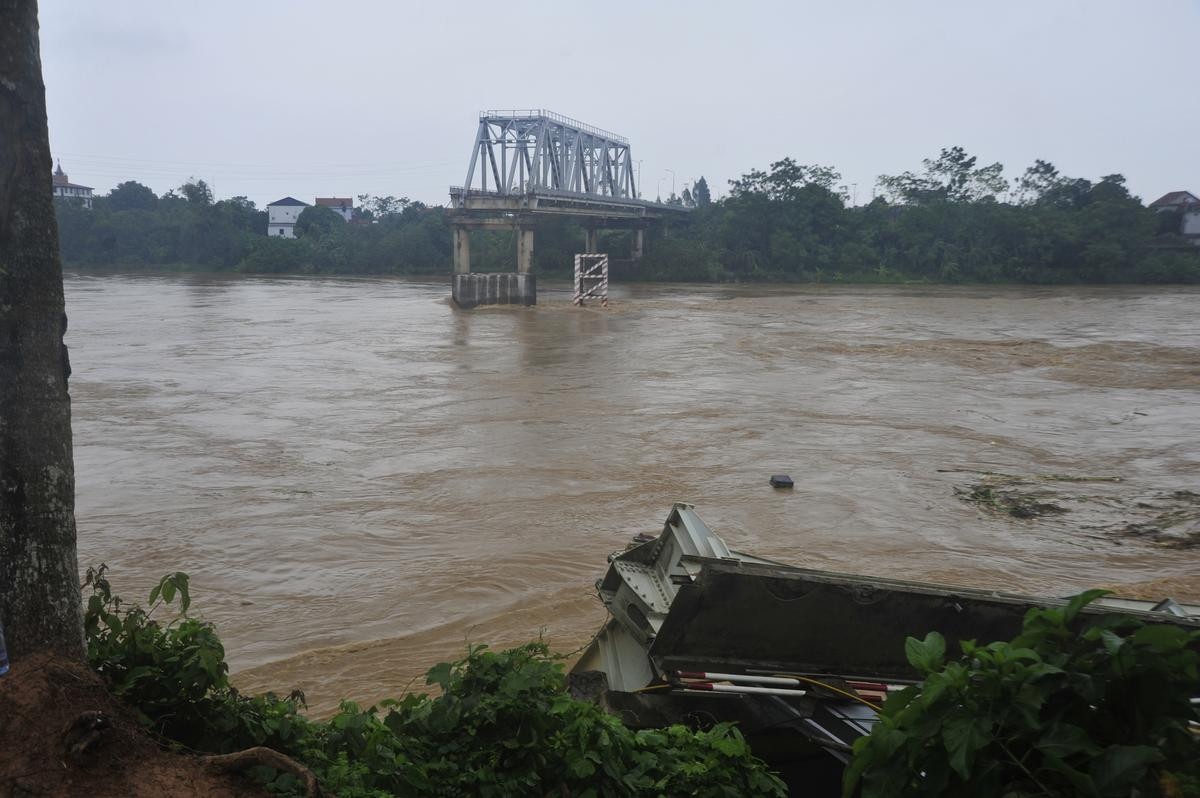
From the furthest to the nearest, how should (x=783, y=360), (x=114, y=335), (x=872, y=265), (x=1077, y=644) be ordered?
(x=872, y=265) < (x=114, y=335) < (x=783, y=360) < (x=1077, y=644)

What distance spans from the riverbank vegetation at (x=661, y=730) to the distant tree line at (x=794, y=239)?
56674mm

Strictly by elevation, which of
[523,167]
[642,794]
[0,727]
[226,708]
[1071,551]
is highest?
[523,167]

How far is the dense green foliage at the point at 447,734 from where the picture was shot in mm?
3266

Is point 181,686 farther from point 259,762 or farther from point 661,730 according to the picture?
point 661,730

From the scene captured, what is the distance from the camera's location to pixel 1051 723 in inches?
94.5

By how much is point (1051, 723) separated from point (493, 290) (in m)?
39.5

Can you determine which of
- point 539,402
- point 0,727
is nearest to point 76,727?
point 0,727

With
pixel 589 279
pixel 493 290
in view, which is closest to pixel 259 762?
pixel 589 279

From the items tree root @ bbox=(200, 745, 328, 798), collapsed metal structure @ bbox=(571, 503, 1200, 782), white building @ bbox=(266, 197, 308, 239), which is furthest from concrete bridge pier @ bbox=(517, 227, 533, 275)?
white building @ bbox=(266, 197, 308, 239)

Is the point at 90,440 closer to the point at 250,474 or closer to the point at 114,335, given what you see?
the point at 250,474

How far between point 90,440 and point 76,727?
1202 centimetres

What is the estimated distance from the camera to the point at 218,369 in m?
20.8

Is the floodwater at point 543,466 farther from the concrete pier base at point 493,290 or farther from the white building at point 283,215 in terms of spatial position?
the white building at point 283,215

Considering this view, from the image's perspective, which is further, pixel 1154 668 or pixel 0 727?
pixel 0 727
